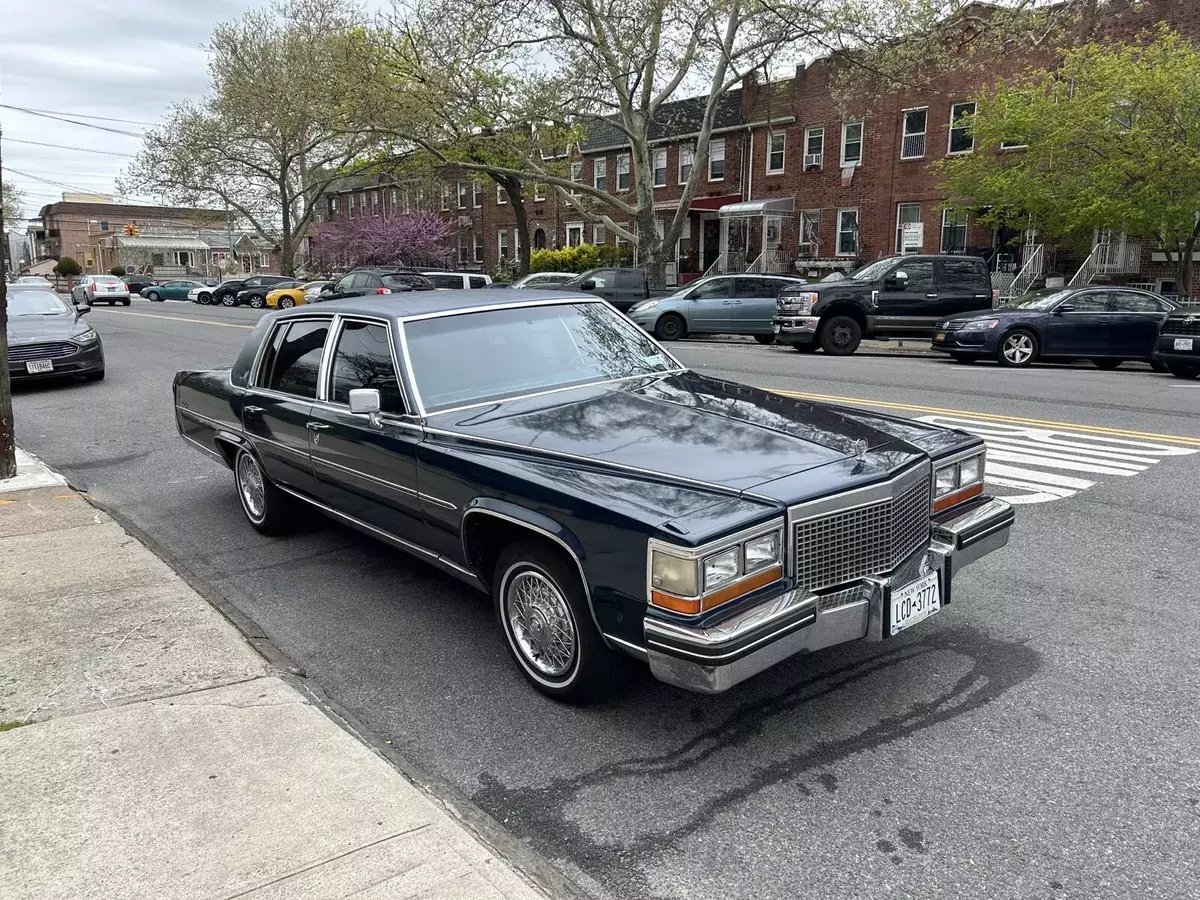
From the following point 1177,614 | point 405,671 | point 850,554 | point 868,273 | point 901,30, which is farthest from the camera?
point 901,30

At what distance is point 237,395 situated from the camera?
5.97 m

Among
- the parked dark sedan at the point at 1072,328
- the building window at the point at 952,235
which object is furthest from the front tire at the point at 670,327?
the building window at the point at 952,235

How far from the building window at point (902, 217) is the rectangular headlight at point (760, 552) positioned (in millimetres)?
29780

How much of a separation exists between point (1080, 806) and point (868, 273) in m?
16.6

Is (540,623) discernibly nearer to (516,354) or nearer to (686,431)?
(686,431)

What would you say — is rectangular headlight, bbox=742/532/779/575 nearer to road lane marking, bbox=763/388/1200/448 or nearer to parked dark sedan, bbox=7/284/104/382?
road lane marking, bbox=763/388/1200/448

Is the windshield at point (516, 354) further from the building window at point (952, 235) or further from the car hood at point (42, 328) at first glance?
the building window at point (952, 235)

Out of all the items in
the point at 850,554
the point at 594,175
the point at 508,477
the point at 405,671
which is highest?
the point at 594,175

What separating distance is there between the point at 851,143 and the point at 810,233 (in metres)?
3.35

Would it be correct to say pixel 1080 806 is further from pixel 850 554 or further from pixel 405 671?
pixel 405 671

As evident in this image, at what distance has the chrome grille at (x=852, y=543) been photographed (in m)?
3.27

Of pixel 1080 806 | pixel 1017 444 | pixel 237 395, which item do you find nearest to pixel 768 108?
pixel 1017 444

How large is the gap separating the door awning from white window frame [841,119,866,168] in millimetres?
2381

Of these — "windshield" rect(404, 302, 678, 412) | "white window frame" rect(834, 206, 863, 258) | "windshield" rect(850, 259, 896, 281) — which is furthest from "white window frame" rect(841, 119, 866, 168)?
"windshield" rect(404, 302, 678, 412)
